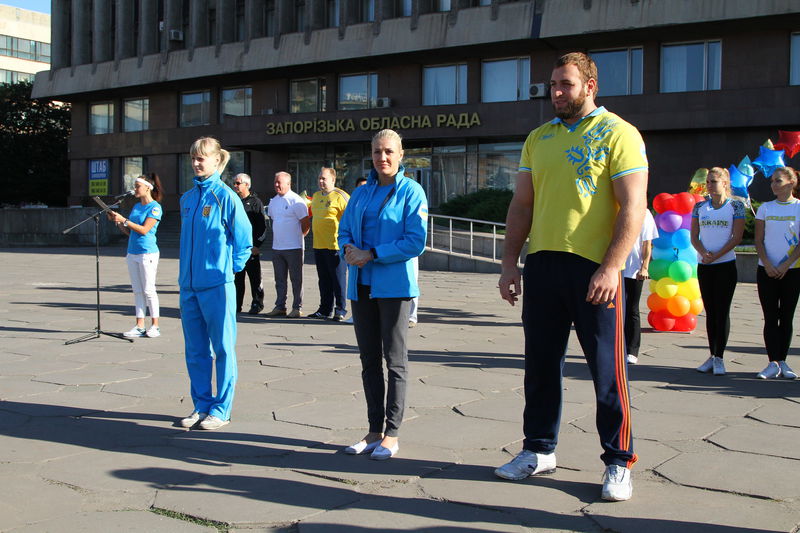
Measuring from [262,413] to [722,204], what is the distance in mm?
4396

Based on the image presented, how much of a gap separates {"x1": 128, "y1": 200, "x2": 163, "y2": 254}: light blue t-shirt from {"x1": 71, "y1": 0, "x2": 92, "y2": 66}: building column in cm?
4025

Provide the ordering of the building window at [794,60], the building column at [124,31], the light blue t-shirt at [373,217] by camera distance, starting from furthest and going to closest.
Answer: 1. the building column at [124,31]
2. the building window at [794,60]
3. the light blue t-shirt at [373,217]

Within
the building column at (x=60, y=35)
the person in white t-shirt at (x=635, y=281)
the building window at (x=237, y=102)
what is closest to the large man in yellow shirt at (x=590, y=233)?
the person in white t-shirt at (x=635, y=281)

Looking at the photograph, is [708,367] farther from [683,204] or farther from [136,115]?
[136,115]

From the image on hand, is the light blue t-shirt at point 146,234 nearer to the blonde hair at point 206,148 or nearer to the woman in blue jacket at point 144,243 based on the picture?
the woman in blue jacket at point 144,243

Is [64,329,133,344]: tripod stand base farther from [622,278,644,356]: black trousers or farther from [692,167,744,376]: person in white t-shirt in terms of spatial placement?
[692,167,744,376]: person in white t-shirt

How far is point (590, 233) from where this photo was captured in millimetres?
3768

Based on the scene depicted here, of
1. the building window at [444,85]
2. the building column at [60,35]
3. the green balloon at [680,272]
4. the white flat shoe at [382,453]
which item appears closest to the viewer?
the white flat shoe at [382,453]

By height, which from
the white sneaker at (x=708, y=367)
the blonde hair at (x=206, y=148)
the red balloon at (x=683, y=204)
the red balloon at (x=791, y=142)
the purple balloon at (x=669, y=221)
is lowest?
the white sneaker at (x=708, y=367)

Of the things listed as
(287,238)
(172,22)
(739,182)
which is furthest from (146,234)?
(172,22)

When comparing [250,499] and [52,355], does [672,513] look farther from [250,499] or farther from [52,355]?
[52,355]

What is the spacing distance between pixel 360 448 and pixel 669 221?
6.14 m

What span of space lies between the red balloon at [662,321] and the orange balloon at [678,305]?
0.11 meters

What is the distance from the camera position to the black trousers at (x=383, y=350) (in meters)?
4.52
